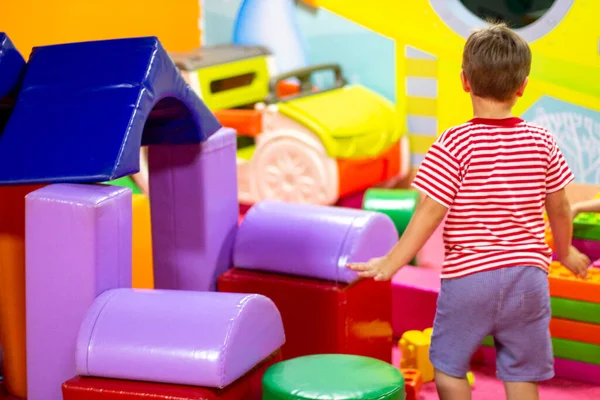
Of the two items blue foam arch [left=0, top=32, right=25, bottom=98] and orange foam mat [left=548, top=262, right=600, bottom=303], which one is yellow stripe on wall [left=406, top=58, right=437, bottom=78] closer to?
orange foam mat [left=548, top=262, right=600, bottom=303]

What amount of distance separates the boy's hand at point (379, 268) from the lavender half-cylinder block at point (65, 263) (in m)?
0.49

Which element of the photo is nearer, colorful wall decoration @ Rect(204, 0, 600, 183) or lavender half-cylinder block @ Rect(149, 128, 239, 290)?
lavender half-cylinder block @ Rect(149, 128, 239, 290)

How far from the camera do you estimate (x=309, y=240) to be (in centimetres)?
229

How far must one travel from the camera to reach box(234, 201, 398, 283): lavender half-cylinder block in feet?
7.44

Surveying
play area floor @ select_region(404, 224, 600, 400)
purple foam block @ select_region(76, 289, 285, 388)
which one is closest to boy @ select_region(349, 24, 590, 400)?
purple foam block @ select_region(76, 289, 285, 388)

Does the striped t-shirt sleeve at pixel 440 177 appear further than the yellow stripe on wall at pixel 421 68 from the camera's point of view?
No

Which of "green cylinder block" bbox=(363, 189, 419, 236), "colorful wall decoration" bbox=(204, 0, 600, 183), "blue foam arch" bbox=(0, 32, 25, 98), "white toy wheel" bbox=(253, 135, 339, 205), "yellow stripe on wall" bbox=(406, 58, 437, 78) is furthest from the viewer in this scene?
"yellow stripe on wall" bbox=(406, 58, 437, 78)

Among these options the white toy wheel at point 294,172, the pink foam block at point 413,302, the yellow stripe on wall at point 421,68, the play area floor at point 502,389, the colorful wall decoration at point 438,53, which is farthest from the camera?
the yellow stripe on wall at point 421,68

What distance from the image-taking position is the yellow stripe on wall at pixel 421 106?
389 centimetres

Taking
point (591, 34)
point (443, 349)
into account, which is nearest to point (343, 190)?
point (591, 34)

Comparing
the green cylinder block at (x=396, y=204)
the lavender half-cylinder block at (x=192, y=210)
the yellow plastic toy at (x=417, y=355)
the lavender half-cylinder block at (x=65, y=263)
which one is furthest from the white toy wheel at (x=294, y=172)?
the lavender half-cylinder block at (x=65, y=263)

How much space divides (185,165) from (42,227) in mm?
500

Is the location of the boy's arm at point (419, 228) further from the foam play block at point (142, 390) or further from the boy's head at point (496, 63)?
the foam play block at point (142, 390)

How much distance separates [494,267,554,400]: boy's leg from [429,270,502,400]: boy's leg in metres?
0.03
